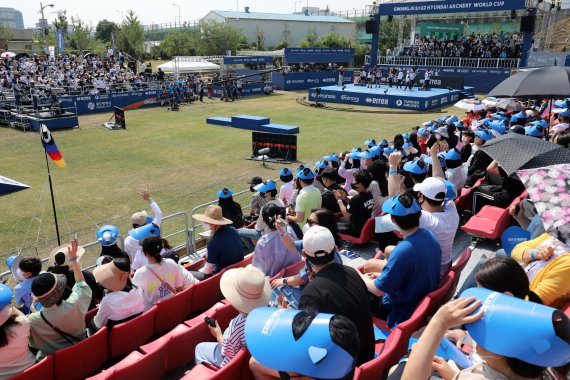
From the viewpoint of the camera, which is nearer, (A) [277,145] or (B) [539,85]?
(B) [539,85]

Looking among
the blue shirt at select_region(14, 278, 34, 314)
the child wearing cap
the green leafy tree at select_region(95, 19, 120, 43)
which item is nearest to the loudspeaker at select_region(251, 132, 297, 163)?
the blue shirt at select_region(14, 278, 34, 314)

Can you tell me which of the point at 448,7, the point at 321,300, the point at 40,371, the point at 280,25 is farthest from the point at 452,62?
the point at 280,25

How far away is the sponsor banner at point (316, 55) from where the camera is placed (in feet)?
136

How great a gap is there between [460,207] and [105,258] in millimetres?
6125

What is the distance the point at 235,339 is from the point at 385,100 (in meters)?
28.1

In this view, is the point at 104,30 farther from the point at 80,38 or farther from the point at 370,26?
the point at 370,26

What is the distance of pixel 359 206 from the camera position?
22.7 ft

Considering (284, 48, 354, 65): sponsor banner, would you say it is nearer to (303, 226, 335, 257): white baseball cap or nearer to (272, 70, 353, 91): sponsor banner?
(272, 70, 353, 91): sponsor banner

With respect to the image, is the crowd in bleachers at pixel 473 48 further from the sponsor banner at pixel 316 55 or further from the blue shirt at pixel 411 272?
the blue shirt at pixel 411 272

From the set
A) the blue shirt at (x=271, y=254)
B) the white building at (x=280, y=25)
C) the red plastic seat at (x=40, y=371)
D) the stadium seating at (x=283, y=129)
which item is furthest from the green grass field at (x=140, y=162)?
the white building at (x=280, y=25)

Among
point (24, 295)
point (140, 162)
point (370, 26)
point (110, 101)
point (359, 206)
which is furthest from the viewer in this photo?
point (370, 26)

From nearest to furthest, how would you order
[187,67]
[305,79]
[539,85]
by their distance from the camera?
[539,85]
[187,67]
[305,79]

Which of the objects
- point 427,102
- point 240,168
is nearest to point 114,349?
point 240,168

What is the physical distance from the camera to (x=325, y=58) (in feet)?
145
